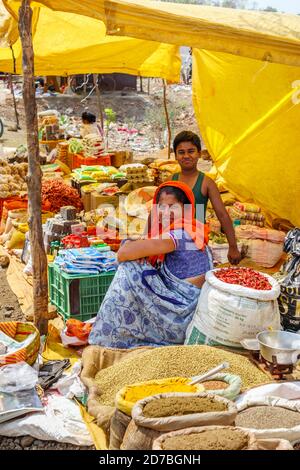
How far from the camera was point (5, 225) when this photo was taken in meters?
7.47

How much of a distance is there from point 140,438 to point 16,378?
44.5 inches

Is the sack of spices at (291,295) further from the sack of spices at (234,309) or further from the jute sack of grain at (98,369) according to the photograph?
the jute sack of grain at (98,369)

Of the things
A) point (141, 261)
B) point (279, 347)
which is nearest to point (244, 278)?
point (279, 347)

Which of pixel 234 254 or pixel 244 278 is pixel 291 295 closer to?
pixel 244 278

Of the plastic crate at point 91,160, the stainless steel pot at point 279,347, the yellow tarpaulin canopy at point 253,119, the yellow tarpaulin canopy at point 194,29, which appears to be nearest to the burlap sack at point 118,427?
the stainless steel pot at point 279,347

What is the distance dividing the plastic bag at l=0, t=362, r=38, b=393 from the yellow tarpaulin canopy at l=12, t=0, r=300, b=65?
2331mm

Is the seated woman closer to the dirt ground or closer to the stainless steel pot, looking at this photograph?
the stainless steel pot

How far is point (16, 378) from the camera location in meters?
3.49

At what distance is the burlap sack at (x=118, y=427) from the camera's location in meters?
2.86

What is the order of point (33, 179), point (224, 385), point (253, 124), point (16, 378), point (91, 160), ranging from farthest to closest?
point (91, 160)
point (253, 124)
point (33, 179)
point (16, 378)
point (224, 385)

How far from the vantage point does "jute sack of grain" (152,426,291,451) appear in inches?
94.8

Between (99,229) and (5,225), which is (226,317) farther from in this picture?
(5,225)

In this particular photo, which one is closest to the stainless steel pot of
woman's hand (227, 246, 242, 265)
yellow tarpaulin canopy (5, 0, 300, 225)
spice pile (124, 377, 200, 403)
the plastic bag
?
spice pile (124, 377, 200, 403)

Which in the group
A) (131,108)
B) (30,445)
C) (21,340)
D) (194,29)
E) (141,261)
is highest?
(131,108)
